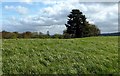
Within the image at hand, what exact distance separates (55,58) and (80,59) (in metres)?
1.49

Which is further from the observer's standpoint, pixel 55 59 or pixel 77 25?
pixel 77 25

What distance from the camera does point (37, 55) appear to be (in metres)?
15.7

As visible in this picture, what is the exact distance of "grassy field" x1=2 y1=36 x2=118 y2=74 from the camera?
13.8 m

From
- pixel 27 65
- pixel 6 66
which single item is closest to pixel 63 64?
pixel 27 65

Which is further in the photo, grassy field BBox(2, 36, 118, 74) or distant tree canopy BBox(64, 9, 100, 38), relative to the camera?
distant tree canopy BBox(64, 9, 100, 38)

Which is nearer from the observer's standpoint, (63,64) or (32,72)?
(32,72)

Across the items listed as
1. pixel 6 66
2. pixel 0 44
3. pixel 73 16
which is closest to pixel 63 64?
pixel 6 66

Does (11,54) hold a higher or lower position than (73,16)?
lower

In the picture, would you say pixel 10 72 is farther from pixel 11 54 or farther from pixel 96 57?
pixel 96 57

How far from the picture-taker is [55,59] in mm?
15445

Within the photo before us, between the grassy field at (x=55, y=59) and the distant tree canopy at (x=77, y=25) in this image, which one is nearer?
the grassy field at (x=55, y=59)

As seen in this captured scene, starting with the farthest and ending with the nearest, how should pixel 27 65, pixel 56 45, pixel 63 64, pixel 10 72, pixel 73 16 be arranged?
1. pixel 73 16
2. pixel 56 45
3. pixel 63 64
4. pixel 27 65
5. pixel 10 72

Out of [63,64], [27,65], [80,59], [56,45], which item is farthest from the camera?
[56,45]

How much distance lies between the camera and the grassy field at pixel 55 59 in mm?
13844
